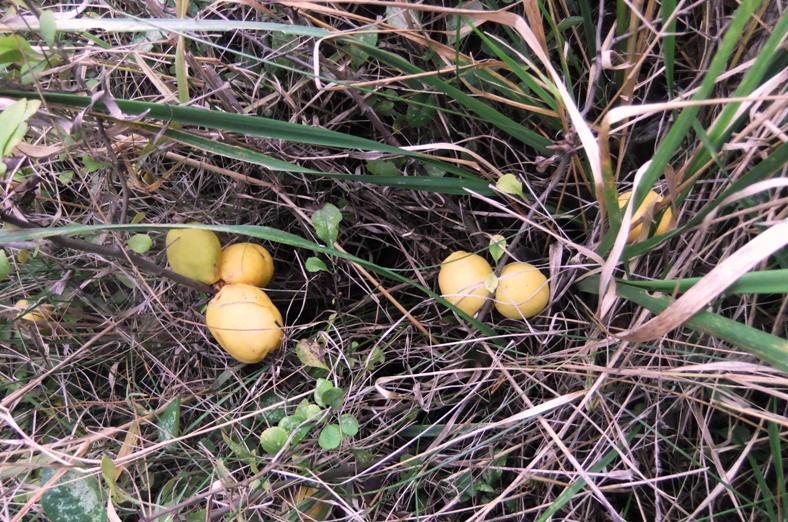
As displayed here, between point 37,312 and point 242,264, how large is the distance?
456mm

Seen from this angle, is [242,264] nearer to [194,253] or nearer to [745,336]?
[194,253]

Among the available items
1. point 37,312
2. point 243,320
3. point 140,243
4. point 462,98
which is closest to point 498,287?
point 462,98

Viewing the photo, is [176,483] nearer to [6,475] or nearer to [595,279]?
[6,475]

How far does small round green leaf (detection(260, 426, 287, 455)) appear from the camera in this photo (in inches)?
36.9

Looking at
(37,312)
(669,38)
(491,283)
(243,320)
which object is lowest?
(37,312)

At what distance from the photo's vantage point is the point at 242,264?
1026 millimetres

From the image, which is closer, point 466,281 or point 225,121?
point 225,121

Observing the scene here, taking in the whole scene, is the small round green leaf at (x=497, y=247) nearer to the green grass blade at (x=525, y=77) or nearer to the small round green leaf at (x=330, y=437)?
the green grass blade at (x=525, y=77)

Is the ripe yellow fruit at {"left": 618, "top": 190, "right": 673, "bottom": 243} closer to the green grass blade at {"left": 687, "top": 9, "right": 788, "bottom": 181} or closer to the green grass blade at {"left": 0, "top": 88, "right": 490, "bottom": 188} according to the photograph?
the green grass blade at {"left": 687, "top": 9, "right": 788, "bottom": 181}

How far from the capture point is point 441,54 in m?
0.98

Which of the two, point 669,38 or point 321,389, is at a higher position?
point 669,38

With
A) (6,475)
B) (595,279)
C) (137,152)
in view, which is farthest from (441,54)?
(6,475)

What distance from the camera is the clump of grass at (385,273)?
2.96ft

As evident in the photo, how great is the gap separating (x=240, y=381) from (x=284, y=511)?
24 cm
